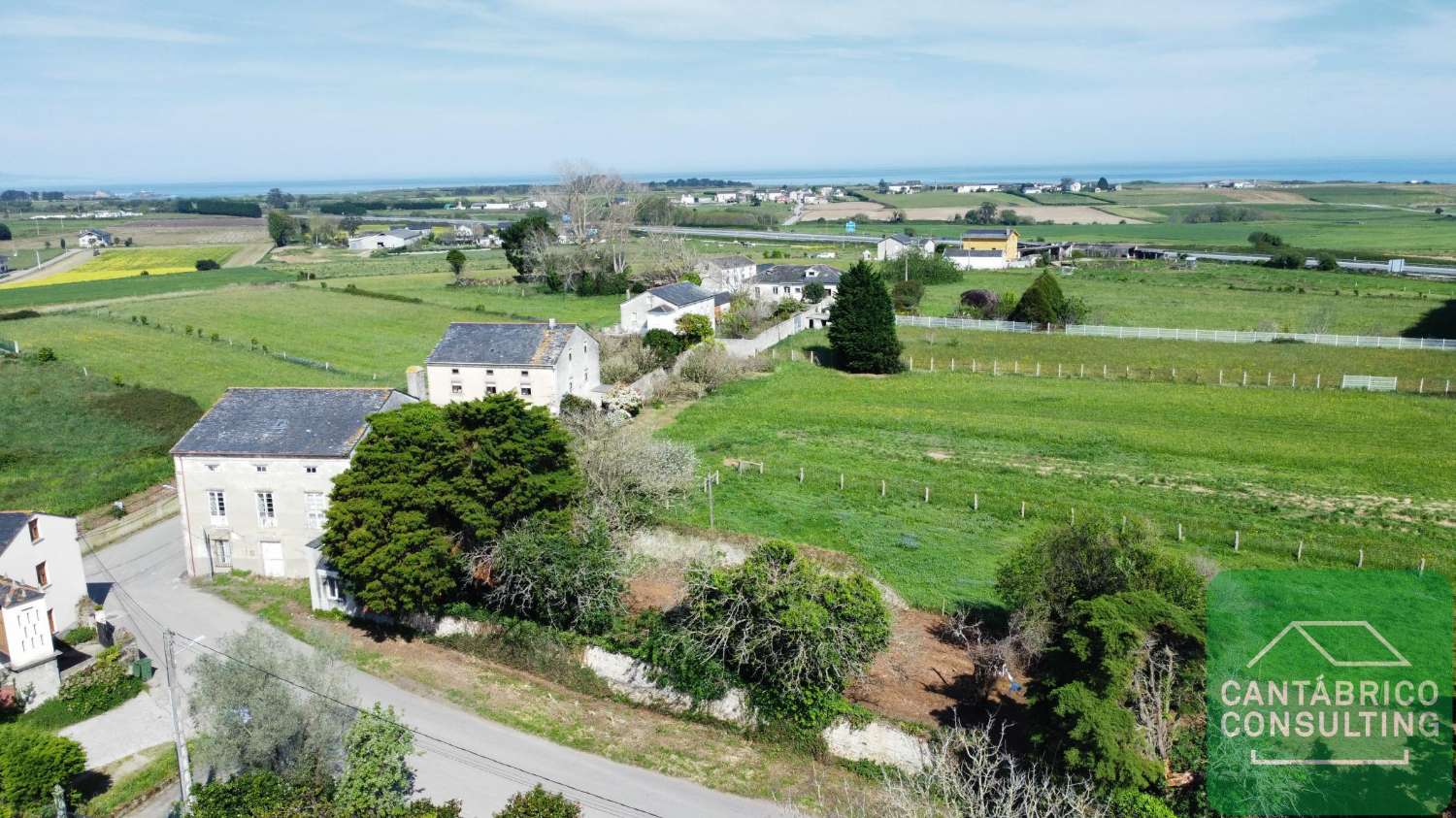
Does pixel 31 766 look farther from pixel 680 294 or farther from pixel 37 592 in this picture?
pixel 680 294

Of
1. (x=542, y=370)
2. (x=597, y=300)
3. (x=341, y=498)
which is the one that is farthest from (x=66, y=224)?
(x=341, y=498)

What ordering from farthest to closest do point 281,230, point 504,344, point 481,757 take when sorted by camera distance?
point 281,230
point 504,344
point 481,757

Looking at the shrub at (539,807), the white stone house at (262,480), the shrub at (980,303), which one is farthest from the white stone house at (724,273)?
the shrub at (539,807)

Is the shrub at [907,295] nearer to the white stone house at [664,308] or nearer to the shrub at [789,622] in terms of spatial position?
the white stone house at [664,308]

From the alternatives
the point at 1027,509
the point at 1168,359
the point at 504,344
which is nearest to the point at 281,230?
the point at 504,344

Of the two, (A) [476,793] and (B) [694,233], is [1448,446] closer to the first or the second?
(A) [476,793]
